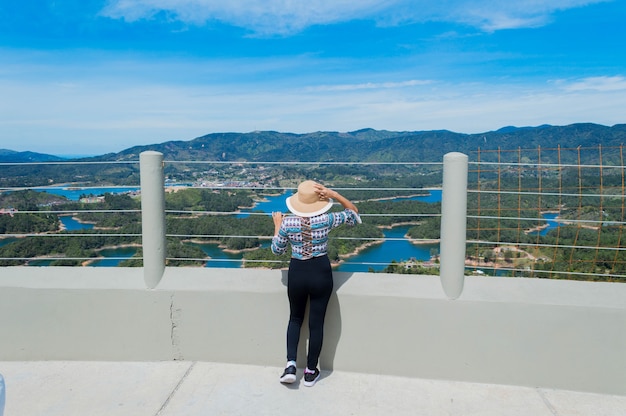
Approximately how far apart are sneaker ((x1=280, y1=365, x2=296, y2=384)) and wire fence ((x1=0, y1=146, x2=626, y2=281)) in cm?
82

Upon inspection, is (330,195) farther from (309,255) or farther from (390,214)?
(390,214)

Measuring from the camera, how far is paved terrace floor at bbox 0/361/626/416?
128 inches

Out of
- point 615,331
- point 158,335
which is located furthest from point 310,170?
point 615,331

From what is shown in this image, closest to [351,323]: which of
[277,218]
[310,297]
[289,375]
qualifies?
[310,297]

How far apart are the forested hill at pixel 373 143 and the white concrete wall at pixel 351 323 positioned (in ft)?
37.0

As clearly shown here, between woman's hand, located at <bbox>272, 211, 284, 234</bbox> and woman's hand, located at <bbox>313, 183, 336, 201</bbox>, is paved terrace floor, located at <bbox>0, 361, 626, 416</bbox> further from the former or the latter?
woman's hand, located at <bbox>313, 183, 336, 201</bbox>

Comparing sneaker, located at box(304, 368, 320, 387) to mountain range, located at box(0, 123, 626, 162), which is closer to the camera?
sneaker, located at box(304, 368, 320, 387)

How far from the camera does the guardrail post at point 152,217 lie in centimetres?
378

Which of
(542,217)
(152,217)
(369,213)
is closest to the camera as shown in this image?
(152,217)

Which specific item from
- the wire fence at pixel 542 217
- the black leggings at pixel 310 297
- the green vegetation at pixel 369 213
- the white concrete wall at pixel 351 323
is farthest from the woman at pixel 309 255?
the wire fence at pixel 542 217

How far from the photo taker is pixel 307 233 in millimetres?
3396

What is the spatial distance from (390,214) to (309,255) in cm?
80

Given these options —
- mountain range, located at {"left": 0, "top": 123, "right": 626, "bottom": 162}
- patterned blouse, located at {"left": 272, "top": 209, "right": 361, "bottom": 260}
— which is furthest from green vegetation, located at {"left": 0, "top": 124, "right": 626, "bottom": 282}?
mountain range, located at {"left": 0, "top": 123, "right": 626, "bottom": 162}

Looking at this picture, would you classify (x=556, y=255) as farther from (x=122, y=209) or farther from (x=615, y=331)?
(x=122, y=209)
